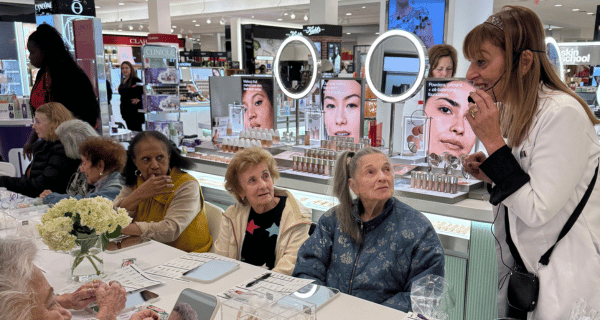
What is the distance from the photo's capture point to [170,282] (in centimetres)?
190

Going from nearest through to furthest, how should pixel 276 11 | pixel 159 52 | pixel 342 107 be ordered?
pixel 342 107, pixel 159 52, pixel 276 11

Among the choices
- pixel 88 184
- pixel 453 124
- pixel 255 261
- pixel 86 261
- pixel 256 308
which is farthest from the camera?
pixel 453 124

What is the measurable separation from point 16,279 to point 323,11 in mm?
8411

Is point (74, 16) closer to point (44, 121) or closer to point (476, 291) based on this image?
point (44, 121)

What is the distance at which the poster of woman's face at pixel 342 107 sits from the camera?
4.59 m

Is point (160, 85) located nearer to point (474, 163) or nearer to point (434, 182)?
point (434, 182)

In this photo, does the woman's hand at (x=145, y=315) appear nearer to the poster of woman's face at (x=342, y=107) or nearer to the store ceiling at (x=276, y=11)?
the poster of woman's face at (x=342, y=107)

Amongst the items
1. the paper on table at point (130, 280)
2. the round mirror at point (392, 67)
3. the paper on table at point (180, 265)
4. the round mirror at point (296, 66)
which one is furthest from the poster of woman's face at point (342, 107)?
the paper on table at point (130, 280)

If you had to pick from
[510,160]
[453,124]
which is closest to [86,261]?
[510,160]

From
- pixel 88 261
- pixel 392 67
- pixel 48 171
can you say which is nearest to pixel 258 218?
pixel 88 261

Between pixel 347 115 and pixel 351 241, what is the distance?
273cm

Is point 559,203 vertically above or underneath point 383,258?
above

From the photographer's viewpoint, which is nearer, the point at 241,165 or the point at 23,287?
the point at 23,287

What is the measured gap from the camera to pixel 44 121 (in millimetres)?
3566
